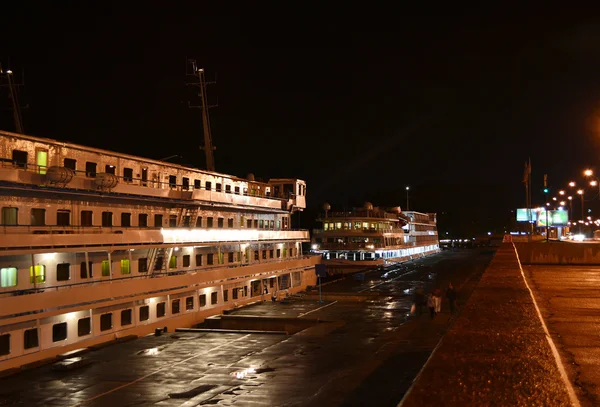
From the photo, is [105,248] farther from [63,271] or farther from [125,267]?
[125,267]

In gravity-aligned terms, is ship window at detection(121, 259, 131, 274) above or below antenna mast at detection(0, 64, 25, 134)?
below

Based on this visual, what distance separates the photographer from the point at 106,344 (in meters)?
25.3

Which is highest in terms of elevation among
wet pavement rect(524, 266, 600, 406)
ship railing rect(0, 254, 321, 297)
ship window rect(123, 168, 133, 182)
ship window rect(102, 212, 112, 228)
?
ship window rect(123, 168, 133, 182)

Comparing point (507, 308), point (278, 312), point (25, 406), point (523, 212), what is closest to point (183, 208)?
point (278, 312)

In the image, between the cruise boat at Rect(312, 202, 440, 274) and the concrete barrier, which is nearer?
the concrete barrier

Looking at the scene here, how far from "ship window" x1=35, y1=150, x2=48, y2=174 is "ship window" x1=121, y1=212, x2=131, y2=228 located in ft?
17.3

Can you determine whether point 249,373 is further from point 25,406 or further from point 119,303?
point 119,303

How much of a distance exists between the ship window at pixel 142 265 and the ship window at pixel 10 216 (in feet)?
23.9

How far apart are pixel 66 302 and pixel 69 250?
6.30ft

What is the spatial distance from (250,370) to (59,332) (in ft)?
26.6

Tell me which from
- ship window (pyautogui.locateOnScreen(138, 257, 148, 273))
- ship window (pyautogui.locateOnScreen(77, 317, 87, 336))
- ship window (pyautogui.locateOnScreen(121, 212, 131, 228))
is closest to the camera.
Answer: ship window (pyautogui.locateOnScreen(77, 317, 87, 336))

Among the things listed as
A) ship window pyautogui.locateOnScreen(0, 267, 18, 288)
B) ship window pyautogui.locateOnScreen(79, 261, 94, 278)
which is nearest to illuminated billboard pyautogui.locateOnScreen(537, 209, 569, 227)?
ship window pyautogui.locateOnScreen(79, 261, 94, 278)

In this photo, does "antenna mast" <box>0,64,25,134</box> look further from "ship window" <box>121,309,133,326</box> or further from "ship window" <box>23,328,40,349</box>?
"ship window" <box>23,328,40,349</box>

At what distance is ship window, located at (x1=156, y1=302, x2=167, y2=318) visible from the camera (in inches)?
1188
